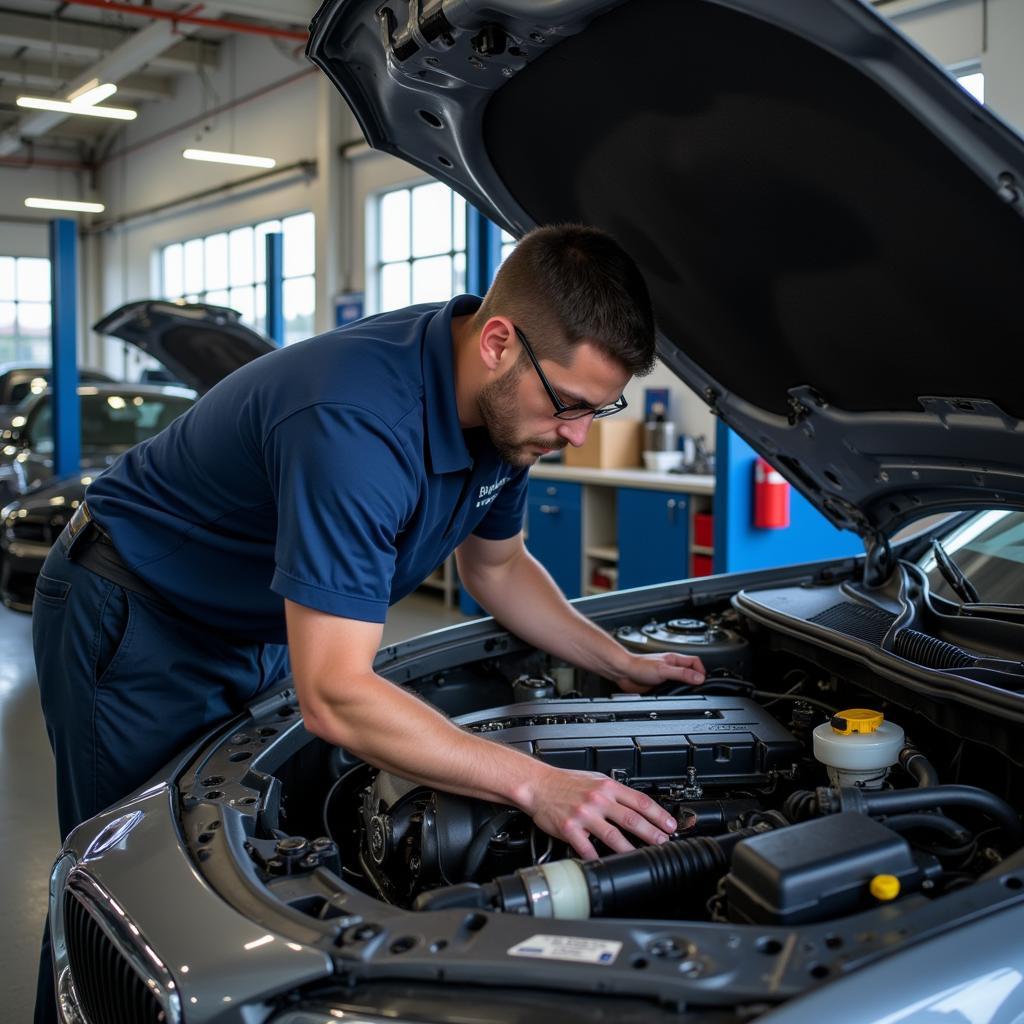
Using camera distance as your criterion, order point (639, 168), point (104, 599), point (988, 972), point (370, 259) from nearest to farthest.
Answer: point (988, 972), point (639, 168), point (104, 599), point (370, 259)

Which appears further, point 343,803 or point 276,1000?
point 343,803

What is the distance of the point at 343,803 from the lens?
179 centimetres

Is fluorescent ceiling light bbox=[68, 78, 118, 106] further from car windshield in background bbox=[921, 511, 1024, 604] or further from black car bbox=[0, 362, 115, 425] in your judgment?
car windshield in background bbox=[921, 511, 1024, 604]

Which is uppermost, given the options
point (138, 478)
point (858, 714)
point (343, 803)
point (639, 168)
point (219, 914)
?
point (639, 168)

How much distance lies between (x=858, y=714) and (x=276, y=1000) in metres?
0.85

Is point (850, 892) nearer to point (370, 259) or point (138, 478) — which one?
Result: point (138, 478)

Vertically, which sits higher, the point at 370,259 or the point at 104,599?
the point at 370,259

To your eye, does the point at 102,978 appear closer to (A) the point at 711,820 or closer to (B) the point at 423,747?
(B) the point at 423,747

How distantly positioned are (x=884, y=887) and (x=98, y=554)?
132 centimetres

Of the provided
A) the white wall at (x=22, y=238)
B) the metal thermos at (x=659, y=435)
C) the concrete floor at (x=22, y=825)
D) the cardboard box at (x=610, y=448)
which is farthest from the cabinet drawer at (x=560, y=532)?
the white wall at (x=22, y=238)

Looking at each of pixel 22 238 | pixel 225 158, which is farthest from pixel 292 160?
pixel 22 238

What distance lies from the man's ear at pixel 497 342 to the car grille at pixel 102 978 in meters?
0.85

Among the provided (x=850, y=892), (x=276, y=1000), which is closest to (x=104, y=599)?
(x=276, y=1000)

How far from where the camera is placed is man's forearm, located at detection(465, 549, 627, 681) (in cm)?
203
